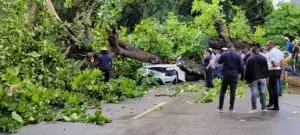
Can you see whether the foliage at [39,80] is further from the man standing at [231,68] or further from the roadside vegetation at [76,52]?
the man standing at [231,68]

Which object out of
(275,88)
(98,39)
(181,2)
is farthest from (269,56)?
(181,2)

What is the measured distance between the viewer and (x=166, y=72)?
82.9ft

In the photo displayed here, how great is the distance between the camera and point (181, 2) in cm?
3750

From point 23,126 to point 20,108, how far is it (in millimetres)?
403

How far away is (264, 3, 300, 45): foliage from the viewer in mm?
38562

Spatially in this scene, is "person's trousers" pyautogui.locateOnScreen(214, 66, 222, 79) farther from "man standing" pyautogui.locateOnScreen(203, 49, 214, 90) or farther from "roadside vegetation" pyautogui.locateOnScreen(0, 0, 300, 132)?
"man standing" pyautogui.locateOnScreen(203, 49, 214, 90)

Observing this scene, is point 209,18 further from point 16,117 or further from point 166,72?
point 16,117

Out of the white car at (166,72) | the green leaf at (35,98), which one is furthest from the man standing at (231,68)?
the white car at (166,72)

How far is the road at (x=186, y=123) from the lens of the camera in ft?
30.9

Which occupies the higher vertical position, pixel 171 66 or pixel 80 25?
pixel 80 25

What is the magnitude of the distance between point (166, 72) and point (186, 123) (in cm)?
1474

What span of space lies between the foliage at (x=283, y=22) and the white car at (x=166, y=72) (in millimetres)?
14425

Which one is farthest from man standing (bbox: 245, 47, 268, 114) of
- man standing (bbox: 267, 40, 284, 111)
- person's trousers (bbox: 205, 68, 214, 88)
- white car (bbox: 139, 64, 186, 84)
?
white car (bbox: 139, 64, 186, 84)

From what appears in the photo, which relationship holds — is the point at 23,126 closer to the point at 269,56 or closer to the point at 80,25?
the point at 269,56
